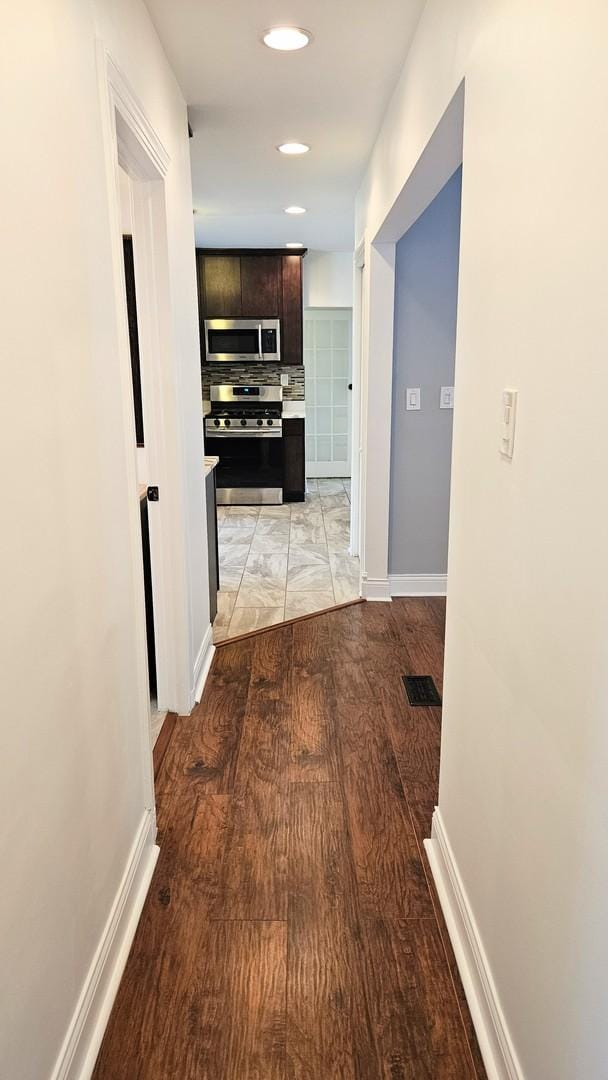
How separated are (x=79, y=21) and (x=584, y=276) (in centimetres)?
116

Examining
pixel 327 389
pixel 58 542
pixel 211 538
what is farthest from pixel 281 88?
pixel 327 389

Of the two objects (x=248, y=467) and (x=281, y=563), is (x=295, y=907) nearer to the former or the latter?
(x=281, y=563)

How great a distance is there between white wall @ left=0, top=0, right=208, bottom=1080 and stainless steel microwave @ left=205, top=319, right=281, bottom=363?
5.26 metres

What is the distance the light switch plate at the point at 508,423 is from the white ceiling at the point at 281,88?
147cm

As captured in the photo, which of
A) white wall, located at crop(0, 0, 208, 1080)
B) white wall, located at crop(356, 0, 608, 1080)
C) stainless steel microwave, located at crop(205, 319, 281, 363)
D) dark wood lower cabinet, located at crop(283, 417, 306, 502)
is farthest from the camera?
dark wood lower cabinet, located at crop(283, 417, 306, 502)

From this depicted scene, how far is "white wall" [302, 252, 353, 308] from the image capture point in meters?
7.71

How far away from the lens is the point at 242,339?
717 cm

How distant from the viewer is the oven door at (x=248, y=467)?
7340 millimetres

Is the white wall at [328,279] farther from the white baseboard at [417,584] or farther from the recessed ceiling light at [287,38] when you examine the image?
the recessed ceiling light at [287,38]

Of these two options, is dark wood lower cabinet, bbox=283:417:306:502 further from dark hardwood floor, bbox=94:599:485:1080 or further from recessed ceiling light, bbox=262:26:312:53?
recessed ceiling light, bbox=262:26:312:53

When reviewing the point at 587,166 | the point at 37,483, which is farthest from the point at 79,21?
the point at 587,166

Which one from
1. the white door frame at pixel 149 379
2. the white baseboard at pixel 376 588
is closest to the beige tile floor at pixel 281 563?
the white baseboard at pixel 376 588

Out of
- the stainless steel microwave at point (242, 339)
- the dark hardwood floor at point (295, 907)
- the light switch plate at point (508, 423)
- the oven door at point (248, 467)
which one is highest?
the stainless steel microwave at point (242, 339)

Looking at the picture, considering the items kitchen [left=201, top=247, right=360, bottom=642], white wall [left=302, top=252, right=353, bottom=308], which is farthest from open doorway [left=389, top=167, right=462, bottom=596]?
white wall [left=302, top=252, right=353, bottom=308]
